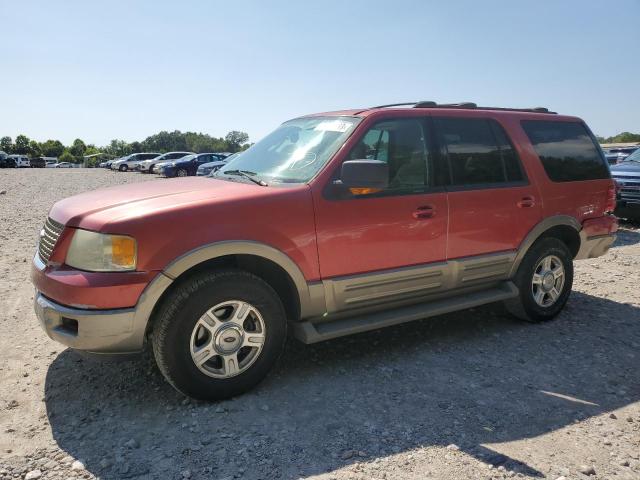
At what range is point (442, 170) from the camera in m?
4.03

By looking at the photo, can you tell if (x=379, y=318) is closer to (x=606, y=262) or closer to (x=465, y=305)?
(x=465, y=305)

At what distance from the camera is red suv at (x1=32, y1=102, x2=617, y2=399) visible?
296 cm

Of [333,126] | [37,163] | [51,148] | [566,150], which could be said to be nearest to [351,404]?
[333,126]

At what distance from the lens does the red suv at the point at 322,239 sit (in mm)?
2965

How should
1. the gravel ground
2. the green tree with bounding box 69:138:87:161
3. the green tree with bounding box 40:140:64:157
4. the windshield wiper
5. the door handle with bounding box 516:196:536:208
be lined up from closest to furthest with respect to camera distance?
1. the gravel ground
2. the windshield wiper
3. the door handle with bounding box 516:196:536:208
4. the green tree with bounding box 40:140:64:157
5. the green tree with bounding box 69:138:87:161

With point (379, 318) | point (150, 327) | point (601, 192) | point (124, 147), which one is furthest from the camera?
point (124, 147)

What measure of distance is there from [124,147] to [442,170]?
430 ft

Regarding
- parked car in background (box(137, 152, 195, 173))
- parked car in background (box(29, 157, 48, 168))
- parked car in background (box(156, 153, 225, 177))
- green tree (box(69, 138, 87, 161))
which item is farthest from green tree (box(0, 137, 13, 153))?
parked car in background (box(156, 153, 225, 177))

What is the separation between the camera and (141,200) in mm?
3232

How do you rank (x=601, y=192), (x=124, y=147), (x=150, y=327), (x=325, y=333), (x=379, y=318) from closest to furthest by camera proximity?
1. (x=150, y=327)
2. (x=325, y=333)
3. (x=379, y=318)
4. (x=601, y=192)
5. (x=124, y=147)

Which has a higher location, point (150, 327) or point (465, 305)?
point (150, 327)

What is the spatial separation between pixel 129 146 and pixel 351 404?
131140mm

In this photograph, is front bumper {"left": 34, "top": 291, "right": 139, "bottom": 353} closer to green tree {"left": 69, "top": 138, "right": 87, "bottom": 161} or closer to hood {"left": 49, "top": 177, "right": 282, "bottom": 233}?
hood {"left": 49, "top": 177, "right": 282, "bottom": 233}

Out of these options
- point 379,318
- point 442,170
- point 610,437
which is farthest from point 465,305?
point 610,437
